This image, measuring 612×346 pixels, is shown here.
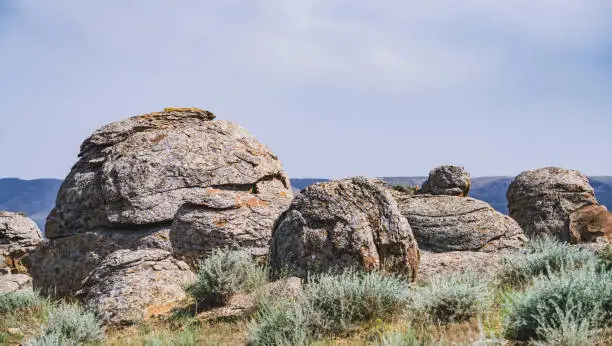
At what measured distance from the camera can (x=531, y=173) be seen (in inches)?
912

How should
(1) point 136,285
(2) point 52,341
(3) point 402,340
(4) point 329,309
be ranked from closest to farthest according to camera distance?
1. (3) point 402,340
2. (4) point 329,309
3. (2) point 52,341
4. (1) point 136,285

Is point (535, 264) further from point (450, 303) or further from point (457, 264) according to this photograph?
point (450, 303)

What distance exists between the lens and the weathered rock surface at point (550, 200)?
21562mm

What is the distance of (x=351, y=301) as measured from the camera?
8.88 metres

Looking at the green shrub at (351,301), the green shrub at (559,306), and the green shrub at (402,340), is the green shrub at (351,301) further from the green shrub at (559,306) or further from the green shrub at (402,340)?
the green shrub at (559,306)

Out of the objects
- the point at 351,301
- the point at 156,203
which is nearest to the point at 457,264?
the point at 351,301

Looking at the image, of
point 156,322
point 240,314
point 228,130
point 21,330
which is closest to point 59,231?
point 21,330

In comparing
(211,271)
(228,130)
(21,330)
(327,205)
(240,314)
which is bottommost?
(21,330)

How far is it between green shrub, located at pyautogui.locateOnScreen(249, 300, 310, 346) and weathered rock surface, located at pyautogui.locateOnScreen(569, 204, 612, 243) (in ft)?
52.9

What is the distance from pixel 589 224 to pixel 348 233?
48.4ft

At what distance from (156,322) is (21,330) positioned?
159 inches

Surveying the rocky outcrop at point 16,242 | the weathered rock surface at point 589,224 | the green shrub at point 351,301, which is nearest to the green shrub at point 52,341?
the green shrub at point 351,301

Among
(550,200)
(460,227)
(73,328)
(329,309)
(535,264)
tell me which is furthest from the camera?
(550,200)

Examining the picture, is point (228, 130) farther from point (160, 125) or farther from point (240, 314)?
point (240, 314)
